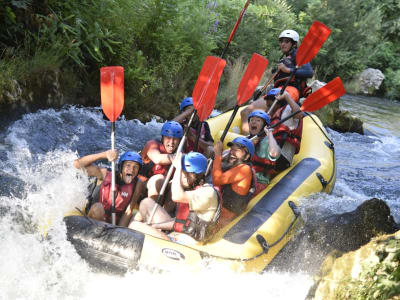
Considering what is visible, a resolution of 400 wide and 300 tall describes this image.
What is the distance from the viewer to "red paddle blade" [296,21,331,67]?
16.2 ft

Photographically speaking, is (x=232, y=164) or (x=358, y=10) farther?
(x=358, y=10)

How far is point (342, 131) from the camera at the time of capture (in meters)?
8.97

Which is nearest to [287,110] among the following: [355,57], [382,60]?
[355,57]

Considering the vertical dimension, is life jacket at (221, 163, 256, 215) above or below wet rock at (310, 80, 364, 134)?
above

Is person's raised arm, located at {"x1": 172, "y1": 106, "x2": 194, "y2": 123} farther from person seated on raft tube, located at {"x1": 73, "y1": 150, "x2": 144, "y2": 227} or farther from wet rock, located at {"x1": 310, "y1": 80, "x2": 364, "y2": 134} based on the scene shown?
wet rock, located at {"x1": 310, "y1": 80, "x2": 364, "y2": 134}

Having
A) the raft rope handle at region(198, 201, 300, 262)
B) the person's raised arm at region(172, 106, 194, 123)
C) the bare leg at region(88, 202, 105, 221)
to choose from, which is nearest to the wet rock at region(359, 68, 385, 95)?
the person's raised arm at region(172, 106, 194, 123)

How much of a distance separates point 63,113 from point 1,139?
1.06 metres

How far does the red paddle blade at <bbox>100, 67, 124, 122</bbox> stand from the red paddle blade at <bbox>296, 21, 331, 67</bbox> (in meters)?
2.35

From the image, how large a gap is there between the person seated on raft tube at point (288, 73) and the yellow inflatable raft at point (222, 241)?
149cm

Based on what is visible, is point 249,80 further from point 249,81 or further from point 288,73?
point 288,73

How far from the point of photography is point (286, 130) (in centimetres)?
446

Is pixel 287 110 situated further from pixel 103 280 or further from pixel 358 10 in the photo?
pixel 358 10

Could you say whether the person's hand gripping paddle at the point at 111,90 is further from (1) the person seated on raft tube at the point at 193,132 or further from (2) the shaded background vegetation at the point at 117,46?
(2) the shaded background vegetation at the point at 117,46

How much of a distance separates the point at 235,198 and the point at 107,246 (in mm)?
1091
